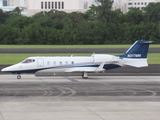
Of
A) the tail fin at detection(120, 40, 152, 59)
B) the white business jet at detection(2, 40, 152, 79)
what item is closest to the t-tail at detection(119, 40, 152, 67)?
the tail fin at detection(120, 40, 152, 59)

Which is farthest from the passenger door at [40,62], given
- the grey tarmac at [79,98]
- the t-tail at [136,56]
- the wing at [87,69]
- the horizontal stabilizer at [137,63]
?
the horizontal stabilizer at [137,63]

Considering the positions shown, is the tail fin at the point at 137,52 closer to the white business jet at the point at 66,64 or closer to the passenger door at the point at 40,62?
the white business jet at the point at 66,64

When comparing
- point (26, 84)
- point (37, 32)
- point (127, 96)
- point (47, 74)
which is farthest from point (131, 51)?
point (37, 32)

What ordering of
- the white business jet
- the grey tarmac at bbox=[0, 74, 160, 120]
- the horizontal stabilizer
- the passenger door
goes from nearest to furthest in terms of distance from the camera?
1. the grey tarmac at bbox=[0, 74, 160, 120]
2. the white business jet
3. the passenger door
4. the horizontal stabilizer

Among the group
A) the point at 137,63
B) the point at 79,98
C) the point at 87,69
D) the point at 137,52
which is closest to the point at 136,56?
the point at 137,52

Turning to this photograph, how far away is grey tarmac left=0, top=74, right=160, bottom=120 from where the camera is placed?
84.1 feet

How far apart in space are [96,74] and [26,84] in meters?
11.3

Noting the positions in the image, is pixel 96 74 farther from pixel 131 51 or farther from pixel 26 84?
pixel 26 84

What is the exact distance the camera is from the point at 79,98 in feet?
104

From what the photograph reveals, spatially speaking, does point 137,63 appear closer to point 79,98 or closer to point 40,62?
point 40,62

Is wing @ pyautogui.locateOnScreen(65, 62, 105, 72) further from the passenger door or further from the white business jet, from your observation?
the passenger door

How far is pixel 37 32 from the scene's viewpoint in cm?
12319

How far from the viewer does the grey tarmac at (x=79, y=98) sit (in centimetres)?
2564
